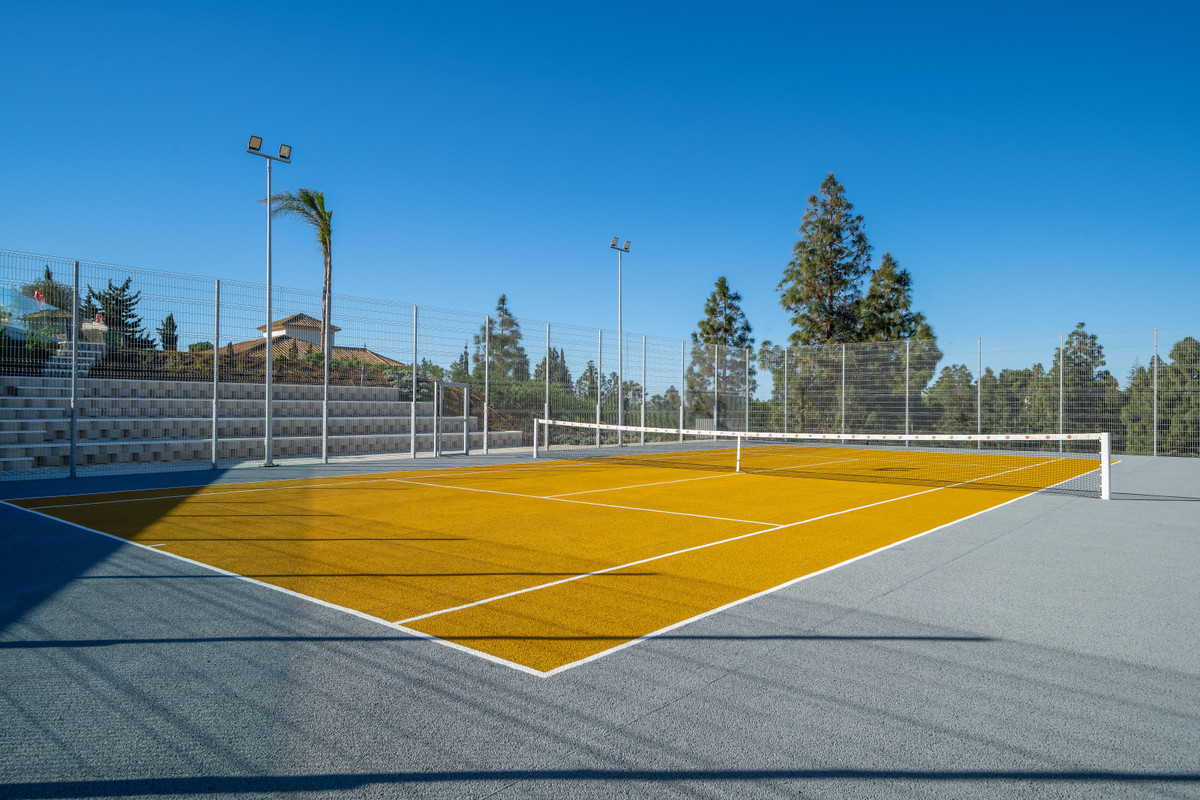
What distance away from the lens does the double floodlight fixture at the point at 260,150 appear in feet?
42.3

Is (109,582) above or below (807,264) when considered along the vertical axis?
below

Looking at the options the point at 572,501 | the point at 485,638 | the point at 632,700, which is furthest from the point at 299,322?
the point at 632,700

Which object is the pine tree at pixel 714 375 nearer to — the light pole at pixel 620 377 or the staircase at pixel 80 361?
the light pole at pixel 620 377

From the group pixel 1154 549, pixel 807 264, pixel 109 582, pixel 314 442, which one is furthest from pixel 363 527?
pixel 807 264

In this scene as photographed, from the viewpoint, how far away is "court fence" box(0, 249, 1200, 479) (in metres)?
13.1

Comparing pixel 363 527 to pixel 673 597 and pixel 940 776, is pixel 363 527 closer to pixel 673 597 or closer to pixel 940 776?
pixel 673 597

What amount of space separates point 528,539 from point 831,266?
91.2 ft

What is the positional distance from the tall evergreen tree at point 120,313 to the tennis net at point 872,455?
27.4 feet

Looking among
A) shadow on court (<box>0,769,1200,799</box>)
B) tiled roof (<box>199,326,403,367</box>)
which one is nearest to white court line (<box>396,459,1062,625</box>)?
shadow on court (<box>0,769,1200,799</box>)

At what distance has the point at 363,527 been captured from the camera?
718cm

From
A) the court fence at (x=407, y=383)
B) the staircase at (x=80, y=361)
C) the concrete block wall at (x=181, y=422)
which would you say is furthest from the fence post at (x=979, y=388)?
the staircase at (x=80, y=361)

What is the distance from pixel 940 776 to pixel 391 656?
244 cm

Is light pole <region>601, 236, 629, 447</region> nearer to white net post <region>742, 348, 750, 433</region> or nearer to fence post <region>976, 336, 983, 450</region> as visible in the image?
white net post <region>742, 348, 750, 433</region>

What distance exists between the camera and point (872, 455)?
20.4 meters
